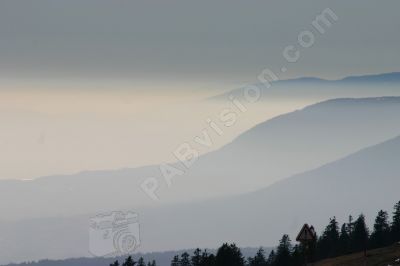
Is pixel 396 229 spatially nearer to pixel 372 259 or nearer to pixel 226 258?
pixel 372 259

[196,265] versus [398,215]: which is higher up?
[398,215]

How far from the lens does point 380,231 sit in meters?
141

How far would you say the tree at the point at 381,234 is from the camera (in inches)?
5374

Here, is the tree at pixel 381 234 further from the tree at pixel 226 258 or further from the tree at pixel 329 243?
the tree at pixel 226 258

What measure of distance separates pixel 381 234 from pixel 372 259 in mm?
33242

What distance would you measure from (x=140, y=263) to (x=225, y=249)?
1687 inches

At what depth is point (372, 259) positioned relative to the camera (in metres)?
107

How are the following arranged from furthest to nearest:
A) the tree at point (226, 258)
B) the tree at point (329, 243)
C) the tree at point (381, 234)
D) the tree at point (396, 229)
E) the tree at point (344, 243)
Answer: the tree at point (329, 243), the tree at point (344, 243), the tree at point (381, 234), the tree at point (396, 229), the tree at point (226, 258)

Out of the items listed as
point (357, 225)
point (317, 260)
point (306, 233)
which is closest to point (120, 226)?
point (317, 260)

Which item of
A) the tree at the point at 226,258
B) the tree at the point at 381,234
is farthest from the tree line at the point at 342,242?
the tree at the point at 226,258

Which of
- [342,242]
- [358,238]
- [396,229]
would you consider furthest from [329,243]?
[396,229]

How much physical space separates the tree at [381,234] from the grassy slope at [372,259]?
6.85 metres

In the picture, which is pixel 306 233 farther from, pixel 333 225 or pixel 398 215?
pixel 333 225

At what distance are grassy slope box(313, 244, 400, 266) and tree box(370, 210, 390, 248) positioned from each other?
685 cm
